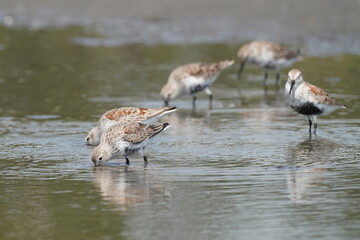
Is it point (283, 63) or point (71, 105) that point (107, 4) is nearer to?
point (283, 63)

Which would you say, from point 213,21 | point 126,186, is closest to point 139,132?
point 126,186

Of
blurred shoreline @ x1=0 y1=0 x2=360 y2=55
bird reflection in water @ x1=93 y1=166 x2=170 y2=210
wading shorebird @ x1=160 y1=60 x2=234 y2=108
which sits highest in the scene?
blurred shoreline @ x1=0 y1=0 x2=360 y2=55

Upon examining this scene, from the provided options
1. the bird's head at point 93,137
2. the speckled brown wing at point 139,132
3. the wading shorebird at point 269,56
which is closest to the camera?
the speckled brown wing at point 139,132

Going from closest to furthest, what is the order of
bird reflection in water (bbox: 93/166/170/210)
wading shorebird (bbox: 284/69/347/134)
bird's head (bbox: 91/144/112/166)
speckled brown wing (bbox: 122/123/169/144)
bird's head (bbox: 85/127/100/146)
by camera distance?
bird reflection in water (bbox: 93/166/170/210)
bird's head (bbox: 91/144/112/166)
speckled brown wing (bbox: 122/123/169/144)
bird's head (bbox: 85/127/100/146)
wading shorebird (bbox: 284/69/347/134)

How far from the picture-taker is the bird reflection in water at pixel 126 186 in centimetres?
887

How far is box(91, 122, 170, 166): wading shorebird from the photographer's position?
10.6 metres

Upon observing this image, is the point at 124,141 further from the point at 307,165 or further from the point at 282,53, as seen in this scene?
the point at 282,53

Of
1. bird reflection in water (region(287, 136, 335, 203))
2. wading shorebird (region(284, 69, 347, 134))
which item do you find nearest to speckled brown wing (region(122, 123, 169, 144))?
bird reflection in water (region(287, 136, 335, 203))

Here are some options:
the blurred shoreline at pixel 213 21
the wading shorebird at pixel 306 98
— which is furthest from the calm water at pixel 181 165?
the blurred shoreline at pixel 213 21

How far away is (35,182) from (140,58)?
1207 centimetres

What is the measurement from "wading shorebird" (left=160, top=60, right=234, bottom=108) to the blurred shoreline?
18.4 feet

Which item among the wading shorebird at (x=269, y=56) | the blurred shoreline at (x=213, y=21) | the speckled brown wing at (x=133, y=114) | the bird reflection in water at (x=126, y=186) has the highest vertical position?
the blurred shoreline at (x=213, y=21)

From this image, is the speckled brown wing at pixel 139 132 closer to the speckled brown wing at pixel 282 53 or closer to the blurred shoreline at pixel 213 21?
the speckled brown wing at pixel 282 53

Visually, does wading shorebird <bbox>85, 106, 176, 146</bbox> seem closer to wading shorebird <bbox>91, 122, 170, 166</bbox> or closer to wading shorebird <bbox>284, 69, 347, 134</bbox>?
wading shorebird <bbox>91, 122, 170, 166</bbox>
